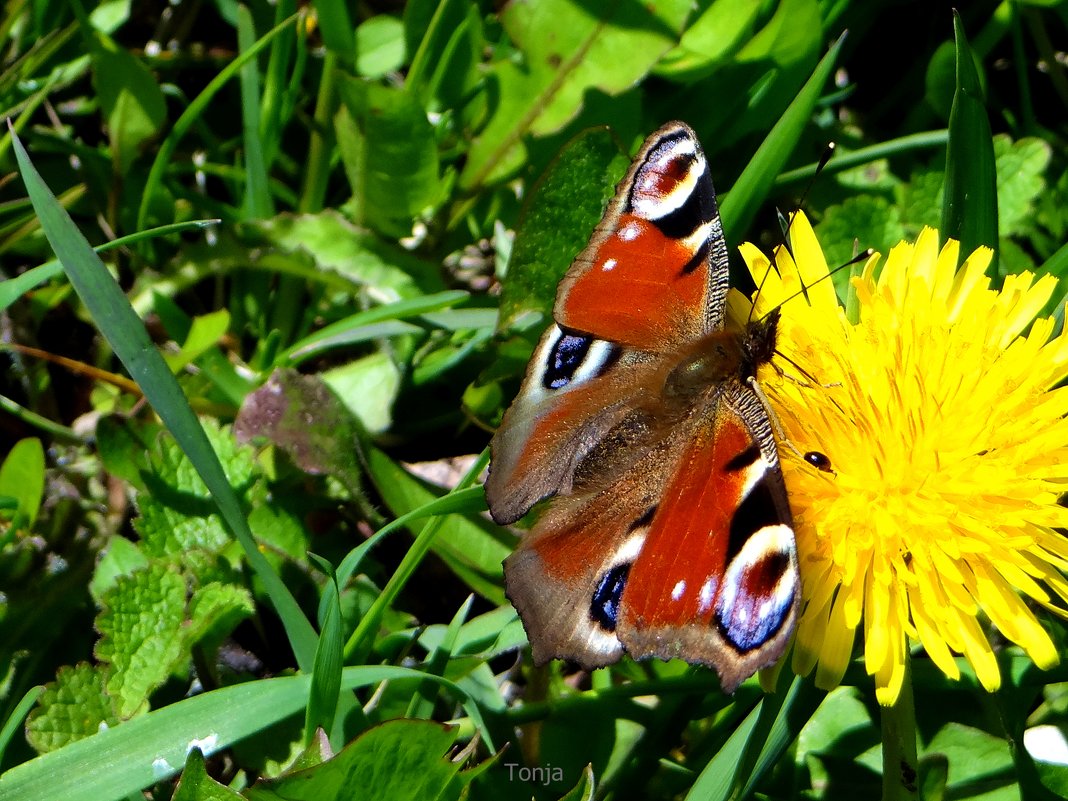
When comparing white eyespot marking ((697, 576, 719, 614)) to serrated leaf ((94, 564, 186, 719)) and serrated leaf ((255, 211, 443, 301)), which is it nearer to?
serrated leaf ((94, 564, 186, 719))

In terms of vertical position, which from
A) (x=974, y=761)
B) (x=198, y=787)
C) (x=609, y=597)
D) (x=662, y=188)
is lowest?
(x=974, y=761)

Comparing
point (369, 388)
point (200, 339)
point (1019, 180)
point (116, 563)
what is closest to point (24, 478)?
point (116, 563)

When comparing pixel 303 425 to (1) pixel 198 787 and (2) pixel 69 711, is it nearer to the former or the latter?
(2) pixel 69 711

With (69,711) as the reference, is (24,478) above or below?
above

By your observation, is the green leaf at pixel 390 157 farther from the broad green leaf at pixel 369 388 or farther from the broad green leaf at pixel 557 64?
the broad green leaf at pixel 369 388

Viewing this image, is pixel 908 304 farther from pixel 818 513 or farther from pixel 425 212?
pixel 425 212

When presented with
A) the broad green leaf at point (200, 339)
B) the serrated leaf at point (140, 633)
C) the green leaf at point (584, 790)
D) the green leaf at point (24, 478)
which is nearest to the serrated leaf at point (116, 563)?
the serrated leaf at point (140, 633)
